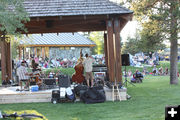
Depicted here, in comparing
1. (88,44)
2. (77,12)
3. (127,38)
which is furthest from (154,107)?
(127,38)

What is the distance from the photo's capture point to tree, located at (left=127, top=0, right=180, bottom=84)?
1448 cm

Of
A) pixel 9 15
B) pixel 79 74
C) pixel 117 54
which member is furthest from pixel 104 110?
pixel 79 74

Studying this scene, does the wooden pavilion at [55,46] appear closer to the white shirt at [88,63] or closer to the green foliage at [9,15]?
the white shirt at [88,63]

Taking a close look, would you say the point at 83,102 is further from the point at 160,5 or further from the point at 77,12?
the point at 160,5

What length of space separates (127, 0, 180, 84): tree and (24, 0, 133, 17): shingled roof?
192 inches

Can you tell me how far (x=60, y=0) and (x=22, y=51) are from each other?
21.1m

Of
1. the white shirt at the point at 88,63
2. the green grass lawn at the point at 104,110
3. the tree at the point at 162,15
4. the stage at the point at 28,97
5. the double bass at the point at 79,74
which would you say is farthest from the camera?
the tree at the point at 162,15

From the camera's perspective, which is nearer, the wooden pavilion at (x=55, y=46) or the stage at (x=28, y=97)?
the stage at (x=28, y=97)

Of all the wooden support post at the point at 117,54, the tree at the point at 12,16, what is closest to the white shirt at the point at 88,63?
the wooden support post at the point at 117,54

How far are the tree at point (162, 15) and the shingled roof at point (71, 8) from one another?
4.87 meters

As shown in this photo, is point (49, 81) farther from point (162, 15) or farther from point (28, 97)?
point (162, 15)

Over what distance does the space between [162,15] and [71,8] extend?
6.33 metres

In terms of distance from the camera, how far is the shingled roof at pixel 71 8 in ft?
33.2

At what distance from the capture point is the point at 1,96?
1001 centimetres
